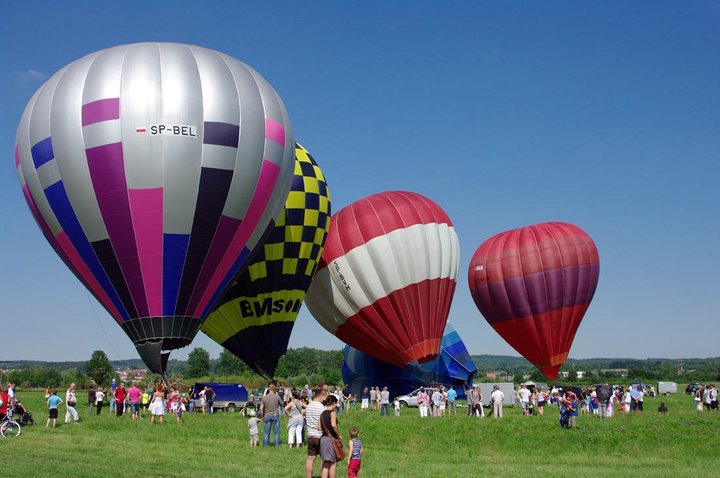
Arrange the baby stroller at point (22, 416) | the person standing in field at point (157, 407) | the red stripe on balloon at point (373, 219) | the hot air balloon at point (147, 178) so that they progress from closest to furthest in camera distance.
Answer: the hot air balloon at point (147, 178) → the baby stroller at point (22, 416) → the person standing in field at point (157, 407) → the red stripe on balloon at point (373, 219)

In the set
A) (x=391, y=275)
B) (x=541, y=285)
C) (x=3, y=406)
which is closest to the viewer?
(x=3, y=406)

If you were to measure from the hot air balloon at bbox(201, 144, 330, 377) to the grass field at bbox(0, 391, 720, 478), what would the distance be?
6.69 meters

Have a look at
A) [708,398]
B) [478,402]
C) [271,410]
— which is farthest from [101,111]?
[708,398]

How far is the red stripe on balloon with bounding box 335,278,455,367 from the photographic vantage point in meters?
32.8

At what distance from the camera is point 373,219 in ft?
109

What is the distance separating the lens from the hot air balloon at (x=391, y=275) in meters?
32.8

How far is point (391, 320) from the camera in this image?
33062 mm

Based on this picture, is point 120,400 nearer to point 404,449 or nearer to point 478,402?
point 404,449

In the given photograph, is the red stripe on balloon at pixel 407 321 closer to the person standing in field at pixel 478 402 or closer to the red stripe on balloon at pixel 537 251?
the person standing in field at pixel 478 402

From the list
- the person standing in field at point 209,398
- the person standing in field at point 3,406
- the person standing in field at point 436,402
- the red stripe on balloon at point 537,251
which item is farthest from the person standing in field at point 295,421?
the red stripe on balloon at point 537,251

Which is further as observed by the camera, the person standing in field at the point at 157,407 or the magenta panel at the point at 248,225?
the magenta panel at the point at 248,225

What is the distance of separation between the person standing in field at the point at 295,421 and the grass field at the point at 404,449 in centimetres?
46

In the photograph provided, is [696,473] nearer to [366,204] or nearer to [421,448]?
[421,448]

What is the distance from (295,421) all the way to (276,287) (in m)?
12.8
